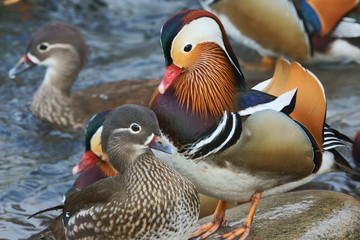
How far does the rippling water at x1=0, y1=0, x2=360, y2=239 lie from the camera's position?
533 cm

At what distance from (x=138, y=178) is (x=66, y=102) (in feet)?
10.0

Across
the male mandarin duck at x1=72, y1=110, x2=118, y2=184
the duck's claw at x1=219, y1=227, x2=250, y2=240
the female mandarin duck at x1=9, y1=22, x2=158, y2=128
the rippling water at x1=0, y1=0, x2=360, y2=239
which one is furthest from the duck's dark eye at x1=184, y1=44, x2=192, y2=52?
the female mandarin duck at x1=9, y1=22, x2=158, y2=128

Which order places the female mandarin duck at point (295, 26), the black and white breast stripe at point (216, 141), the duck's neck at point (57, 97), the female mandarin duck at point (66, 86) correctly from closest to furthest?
the black and white breast stripe at point (216, 141)
the female mandarin duck at point (66, 86)
the duck's neck at point (57, 97)
the female mandarin duck at point (295, 26)

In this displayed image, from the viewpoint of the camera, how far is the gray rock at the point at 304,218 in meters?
4.03

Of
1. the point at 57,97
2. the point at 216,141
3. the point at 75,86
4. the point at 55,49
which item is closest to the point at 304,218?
the point at 216,141

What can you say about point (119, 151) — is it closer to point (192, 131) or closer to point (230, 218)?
point (192, 131)

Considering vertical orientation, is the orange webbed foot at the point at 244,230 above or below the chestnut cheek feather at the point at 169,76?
below

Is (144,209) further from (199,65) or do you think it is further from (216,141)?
(199,65)

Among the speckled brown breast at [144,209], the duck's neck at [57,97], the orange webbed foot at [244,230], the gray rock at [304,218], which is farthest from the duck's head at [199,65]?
the duck's neck at [57,97]

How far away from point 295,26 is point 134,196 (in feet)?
12.6

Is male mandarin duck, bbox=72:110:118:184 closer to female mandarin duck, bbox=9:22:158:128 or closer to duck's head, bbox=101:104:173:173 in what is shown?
duck's head, bbox=101:104:173:173

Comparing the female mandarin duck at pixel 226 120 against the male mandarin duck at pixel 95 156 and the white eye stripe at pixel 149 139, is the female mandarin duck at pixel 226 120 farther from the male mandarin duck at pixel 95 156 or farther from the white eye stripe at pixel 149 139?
the male mandarin duck at pixel 95 156

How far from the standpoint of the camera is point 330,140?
429 centimetres

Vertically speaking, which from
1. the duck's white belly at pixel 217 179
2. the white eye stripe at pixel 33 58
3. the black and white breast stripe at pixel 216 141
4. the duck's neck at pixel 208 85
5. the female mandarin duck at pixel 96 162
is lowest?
the white eye stripe at pixel 33 58
